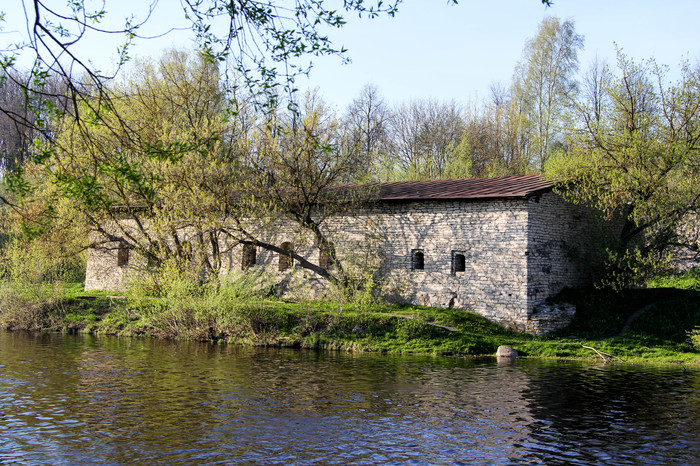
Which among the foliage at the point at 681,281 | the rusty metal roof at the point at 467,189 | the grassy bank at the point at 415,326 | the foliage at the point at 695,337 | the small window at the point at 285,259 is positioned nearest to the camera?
the foliage at the point at 695,337

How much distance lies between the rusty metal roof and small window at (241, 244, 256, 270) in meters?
5.27

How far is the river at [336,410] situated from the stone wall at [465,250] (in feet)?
12.3

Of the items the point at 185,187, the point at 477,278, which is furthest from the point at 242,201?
the point at 477,278

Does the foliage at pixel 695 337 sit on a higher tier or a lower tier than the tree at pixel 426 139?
lower

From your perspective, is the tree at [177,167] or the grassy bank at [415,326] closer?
the grassy bank at [415,326]

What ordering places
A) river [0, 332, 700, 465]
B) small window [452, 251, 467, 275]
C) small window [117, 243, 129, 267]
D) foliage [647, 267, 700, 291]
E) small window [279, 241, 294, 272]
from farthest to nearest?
small window [117, 243, 129, 267], small window [279, 241, 294, 272], foliage [647, 267, 700, 291], small window [452, 251, 467, 275], river [0, 332, 700, 465]

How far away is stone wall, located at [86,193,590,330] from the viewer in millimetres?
18219

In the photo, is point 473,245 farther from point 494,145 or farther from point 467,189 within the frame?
point 494,145

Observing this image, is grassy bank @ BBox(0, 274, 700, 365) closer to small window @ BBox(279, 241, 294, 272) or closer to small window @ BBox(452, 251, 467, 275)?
small window @ BBox(452, 251, 467, 275)

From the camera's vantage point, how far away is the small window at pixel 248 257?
2336 cm

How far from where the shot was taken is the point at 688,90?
17703 millimetres

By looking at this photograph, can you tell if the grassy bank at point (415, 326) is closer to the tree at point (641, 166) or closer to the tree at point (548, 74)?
the tree at point (641, 166)

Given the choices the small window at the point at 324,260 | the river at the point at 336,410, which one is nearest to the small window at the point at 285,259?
the small window at the point at 324,260

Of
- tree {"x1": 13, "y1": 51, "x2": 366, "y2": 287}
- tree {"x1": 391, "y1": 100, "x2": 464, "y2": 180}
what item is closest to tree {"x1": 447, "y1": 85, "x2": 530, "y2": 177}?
tree {"x1": 391, "y1": 100, "x2": 464, "y2": 180}
